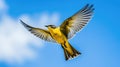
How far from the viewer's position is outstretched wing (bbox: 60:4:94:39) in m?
13.6

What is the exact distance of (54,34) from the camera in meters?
14.0

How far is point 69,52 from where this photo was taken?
1446cm

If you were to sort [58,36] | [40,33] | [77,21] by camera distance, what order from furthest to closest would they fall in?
1. [40,33]
2. [77,21]
3. [58,36]

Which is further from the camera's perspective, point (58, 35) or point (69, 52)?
point (69, 52)

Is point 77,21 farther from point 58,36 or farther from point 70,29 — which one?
point 58,36

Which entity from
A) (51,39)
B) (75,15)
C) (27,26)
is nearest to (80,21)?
(75,15)

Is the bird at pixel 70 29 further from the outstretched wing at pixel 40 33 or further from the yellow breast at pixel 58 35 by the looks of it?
the outstretched wing at pixel 40 33

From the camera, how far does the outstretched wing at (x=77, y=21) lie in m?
13.6

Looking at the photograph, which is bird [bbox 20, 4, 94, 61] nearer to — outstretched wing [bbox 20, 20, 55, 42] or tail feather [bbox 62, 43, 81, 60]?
tail feather [bbox 62, 43, 81, 60]

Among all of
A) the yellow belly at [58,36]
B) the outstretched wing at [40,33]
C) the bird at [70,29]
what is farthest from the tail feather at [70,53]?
the outstretched wing at [40,33]

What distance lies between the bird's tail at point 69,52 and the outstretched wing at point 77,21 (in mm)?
297

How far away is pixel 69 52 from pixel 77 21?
0.95 m

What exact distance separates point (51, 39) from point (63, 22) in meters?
0.88

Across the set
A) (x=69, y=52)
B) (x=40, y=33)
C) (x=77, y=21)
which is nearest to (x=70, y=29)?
(x=77, y=21)
